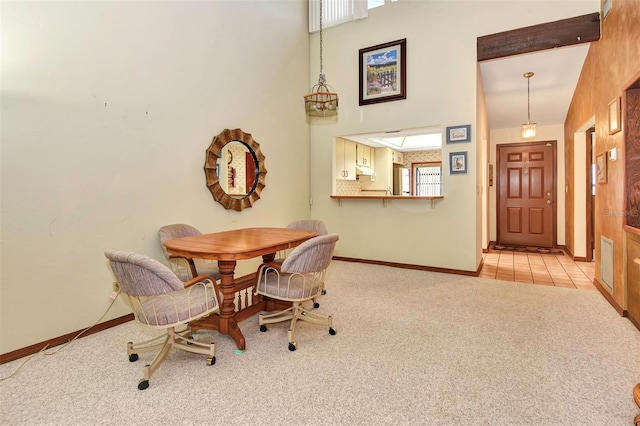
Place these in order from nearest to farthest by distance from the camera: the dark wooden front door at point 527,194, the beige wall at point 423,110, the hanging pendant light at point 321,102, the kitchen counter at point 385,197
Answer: the hanging pendant light at point 321,102 → the beige wall at point 423,110 → the kitchen counter at point 385,197 → the dark wooden front door at point 527,194

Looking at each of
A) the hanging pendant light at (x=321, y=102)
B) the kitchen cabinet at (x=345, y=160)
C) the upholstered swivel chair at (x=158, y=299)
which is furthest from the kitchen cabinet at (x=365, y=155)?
the upholstered swivel chair at (x=158, y=299)

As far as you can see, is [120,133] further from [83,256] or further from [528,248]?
[528,248]

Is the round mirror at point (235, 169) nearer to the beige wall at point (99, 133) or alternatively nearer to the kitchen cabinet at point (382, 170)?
the beige wall at point (99, 133)

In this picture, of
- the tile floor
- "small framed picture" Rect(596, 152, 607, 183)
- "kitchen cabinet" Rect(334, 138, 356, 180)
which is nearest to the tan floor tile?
the tile floor

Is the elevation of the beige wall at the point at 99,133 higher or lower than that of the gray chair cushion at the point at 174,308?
higher

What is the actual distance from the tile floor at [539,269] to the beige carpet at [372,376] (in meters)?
1.15

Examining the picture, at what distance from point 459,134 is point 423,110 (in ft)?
2.03

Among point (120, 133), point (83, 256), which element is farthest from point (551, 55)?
point (83, 256)

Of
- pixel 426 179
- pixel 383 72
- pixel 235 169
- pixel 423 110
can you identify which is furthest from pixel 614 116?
pixel 426 179

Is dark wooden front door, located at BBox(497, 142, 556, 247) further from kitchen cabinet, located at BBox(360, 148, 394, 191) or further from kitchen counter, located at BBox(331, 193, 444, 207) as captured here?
kitchen counter, located at BBox(331, 193, 444, 207)

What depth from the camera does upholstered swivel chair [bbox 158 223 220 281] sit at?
10.0 feet

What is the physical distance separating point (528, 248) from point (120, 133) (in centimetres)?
691

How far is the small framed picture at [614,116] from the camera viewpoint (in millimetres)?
2935

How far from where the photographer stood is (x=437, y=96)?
461 centimetres
